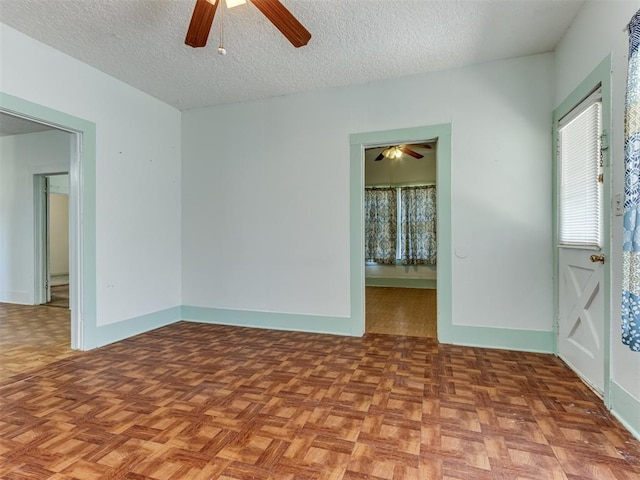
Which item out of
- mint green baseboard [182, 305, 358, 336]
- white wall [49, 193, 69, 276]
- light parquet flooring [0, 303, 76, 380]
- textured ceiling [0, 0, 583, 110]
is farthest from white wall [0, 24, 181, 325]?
white wall [49, 193, 69, 276]

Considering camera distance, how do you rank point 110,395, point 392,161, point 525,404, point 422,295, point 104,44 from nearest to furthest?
point 525,404, point 110,395, point 104,44, point 422,295, point 392,161

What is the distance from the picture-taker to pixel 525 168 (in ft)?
10.5

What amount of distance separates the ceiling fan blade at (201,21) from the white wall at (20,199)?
435 cm

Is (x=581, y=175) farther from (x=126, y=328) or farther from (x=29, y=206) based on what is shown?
(x=29, y=206)

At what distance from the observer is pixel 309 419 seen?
199 cm

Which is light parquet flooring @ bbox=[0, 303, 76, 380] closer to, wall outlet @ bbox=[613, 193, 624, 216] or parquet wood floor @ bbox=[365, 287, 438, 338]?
parquet wood floor @ bbox=[365, 287, 438, 338]

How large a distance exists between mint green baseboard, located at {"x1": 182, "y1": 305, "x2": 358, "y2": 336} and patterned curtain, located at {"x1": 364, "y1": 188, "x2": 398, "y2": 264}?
367cm

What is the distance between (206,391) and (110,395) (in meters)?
0.65

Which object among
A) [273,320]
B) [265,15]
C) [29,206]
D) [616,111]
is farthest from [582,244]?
[29,206]

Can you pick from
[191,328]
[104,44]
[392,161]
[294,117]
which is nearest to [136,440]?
[191,328]

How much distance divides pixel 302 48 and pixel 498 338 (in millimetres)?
3308

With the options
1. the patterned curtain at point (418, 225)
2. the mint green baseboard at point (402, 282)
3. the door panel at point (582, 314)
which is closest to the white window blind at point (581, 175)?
the door panel at point (582, 314)

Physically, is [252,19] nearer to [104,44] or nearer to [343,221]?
[104,44]

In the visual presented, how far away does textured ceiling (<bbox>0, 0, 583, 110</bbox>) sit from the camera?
2.46 metres
